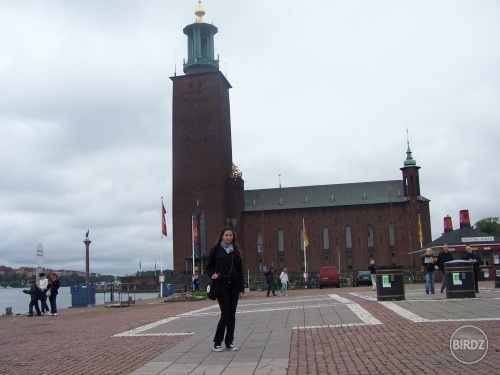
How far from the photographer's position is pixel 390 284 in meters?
17.5

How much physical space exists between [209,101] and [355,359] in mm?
78899

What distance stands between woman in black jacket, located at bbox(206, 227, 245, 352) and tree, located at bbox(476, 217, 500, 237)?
10862 cm

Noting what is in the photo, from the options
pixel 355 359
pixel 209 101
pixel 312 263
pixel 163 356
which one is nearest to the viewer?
pixel 355 359

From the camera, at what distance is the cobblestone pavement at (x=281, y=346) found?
7.27 m

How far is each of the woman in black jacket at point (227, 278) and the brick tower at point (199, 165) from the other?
72883mm

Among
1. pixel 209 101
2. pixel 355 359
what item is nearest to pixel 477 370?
pixel 355 359

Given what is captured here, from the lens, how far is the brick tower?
82875 mm

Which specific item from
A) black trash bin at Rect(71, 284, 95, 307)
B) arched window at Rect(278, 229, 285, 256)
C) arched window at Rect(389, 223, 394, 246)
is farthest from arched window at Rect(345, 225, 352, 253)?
black trash bin at Rect(71, 284, 95, 307)

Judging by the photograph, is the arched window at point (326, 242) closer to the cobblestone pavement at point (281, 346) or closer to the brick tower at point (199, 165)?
the brick tower at point (199, 165)

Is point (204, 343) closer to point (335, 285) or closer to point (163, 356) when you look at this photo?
point (163, 356)

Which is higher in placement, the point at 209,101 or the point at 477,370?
the point at 209,101

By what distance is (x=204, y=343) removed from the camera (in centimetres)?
986

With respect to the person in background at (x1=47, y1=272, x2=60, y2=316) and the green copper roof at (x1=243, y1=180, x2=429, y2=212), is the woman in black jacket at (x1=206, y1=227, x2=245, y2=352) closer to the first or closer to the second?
the person in background at (x1=47, y1=272, x2=60, y2=316)

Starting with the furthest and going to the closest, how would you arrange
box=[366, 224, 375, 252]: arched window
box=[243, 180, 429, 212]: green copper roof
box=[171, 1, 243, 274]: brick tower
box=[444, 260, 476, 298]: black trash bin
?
1. box=[243, 180, 429, 212]: green copper roof
2. box=[366, 224, 375, 252]: arched window
3. box=[171, 1, 243, 274]: brick tower
4. box=[444, 260, 476, 298]: black trash bin
